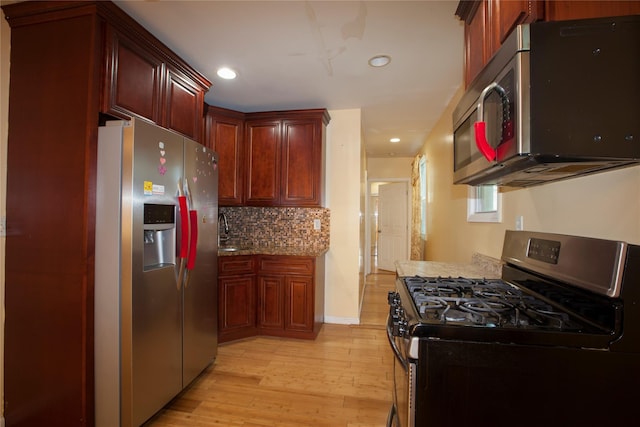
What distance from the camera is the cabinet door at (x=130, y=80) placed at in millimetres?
1679

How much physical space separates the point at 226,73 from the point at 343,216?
197 centimetres

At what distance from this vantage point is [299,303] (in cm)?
304

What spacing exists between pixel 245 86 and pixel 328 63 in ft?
3.00

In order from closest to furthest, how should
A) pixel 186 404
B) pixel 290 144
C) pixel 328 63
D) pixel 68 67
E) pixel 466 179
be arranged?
1. pixel 466 179
2. pixel 68 67
3. pixel 186 404
4. pixel 328 63
5. pixel 290 144

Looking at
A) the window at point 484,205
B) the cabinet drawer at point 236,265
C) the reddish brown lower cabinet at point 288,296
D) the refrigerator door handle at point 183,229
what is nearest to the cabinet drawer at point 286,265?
the reddish brown lower cabinet at point 288,296

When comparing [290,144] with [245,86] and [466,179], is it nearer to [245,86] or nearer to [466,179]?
[245,86]

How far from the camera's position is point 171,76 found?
2219 millimetres

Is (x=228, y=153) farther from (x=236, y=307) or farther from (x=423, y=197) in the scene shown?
(x=423, y=197)

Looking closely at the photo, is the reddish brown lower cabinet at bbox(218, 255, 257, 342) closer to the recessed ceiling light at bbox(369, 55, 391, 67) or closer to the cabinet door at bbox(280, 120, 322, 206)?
the cabinet door at bbox(280, 120, 322, 206)

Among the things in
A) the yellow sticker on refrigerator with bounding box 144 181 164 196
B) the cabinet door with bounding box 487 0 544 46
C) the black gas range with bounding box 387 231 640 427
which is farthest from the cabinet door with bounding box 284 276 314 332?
the cabinet door with bounding box 487 0 544 46

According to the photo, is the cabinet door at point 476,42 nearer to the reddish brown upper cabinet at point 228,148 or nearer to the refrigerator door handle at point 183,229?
the refrigerator door handle at point 183,229

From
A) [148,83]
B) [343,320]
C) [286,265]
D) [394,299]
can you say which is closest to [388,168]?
[343,320]

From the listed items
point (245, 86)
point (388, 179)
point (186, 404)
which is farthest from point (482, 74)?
point (388, 179)

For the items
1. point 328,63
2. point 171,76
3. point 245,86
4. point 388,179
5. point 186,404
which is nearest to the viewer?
point 186,404
